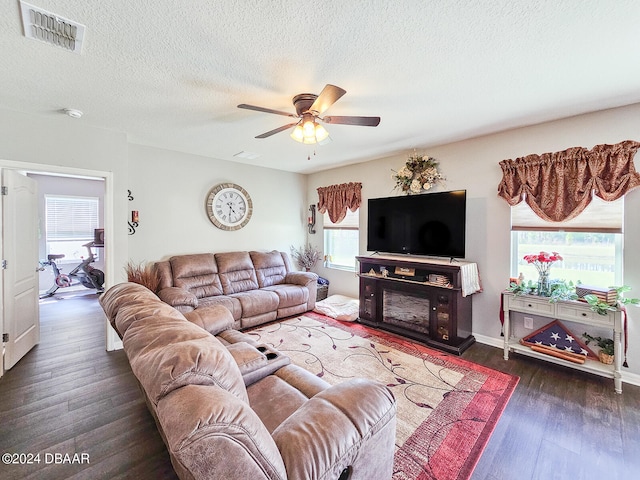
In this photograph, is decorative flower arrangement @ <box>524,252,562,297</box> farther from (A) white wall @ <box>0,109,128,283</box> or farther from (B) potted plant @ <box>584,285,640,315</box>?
(A) white wall @ <box>0,109,128,283</box>

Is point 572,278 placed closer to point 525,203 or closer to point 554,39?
point 525,203

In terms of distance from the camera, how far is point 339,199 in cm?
508

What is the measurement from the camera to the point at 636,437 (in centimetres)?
187

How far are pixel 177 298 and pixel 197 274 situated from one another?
798mm

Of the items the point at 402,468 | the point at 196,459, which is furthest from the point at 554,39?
the point at 402,468

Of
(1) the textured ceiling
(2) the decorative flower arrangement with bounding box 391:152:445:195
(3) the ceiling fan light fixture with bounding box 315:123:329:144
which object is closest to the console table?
(2) the decorative flower arrangement with bounding box 391:152:445:195

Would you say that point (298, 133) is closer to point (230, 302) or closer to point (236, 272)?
point (230, 302)

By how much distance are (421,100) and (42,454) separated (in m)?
3.82

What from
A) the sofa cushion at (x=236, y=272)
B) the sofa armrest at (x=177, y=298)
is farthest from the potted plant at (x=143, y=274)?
the sofa cushion at (x=236, y=272)

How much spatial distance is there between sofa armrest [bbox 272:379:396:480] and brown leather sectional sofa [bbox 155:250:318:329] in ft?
8.72

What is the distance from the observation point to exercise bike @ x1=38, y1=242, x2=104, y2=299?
224 inches

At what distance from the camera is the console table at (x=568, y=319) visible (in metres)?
2.36

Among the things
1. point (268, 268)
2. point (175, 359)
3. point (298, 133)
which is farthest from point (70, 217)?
point (175, 359)

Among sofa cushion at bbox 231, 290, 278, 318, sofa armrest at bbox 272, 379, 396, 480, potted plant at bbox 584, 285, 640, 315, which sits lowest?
sofa cushion at bbox 231, 290, 278, 318
